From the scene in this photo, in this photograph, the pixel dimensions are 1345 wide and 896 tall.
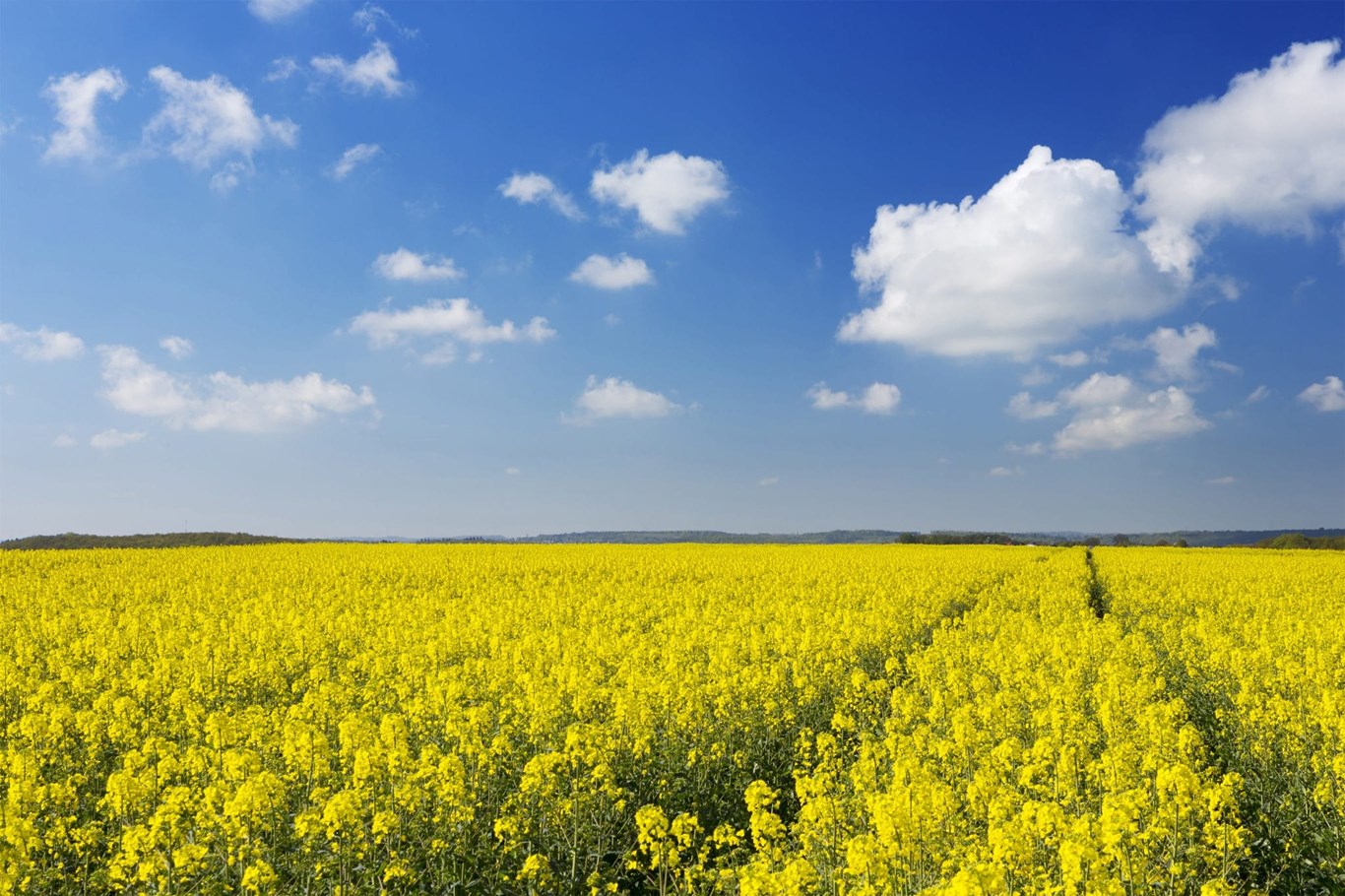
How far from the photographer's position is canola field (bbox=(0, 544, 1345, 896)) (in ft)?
18.5

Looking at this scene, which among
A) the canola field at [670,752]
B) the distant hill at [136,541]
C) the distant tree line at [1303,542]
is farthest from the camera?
the distant tree line at [1303,542]

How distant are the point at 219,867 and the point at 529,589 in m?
18.3

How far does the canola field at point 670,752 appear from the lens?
222 inches

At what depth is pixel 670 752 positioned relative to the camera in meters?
8.56

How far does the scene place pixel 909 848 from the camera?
522 centimetres

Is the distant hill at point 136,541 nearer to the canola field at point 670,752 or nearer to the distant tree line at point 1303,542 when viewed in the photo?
the canola field at point 670,752

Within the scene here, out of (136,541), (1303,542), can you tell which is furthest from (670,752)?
(1303,542)

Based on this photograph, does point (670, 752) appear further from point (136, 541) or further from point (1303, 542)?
point (1303, 542)

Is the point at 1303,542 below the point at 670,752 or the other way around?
below

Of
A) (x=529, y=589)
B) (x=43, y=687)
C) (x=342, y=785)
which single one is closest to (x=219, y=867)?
(x=342, y=785)

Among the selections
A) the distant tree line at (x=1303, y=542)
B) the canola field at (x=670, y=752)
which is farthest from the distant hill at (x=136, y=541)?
the distant tree line at (x=1303, y=542)

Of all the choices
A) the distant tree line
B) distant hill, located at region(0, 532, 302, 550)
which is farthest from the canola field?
the distant tree line

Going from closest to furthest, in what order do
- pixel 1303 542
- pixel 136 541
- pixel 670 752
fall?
pixel 670 752
pixel 136 541
pixel 1303 542

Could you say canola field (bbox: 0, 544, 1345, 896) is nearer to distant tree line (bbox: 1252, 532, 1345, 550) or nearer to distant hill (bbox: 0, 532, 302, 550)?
distant hill (bbox: 0, 532, 302, 550)
